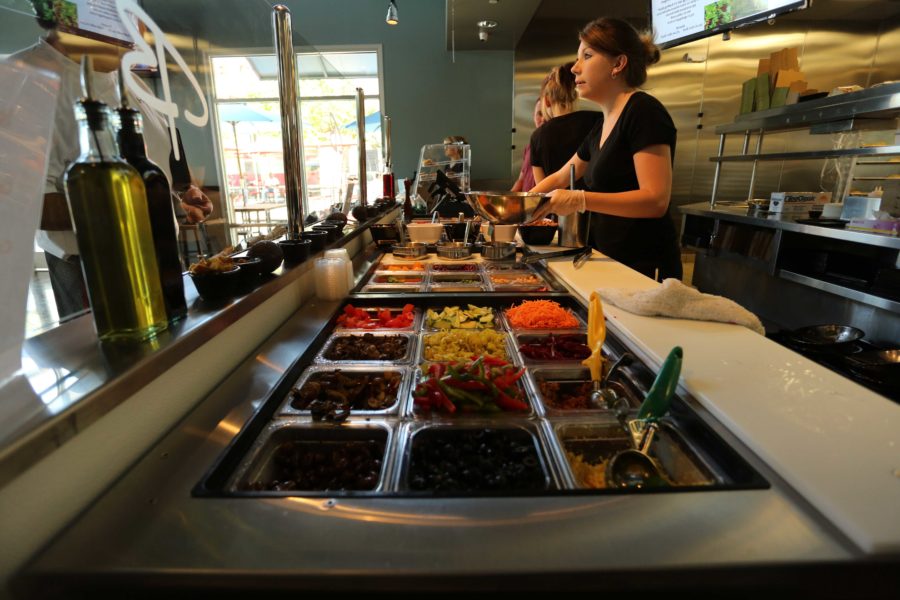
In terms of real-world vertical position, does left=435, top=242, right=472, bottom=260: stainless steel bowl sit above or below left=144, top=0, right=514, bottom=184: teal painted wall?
below

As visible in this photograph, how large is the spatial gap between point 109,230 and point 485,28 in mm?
5675

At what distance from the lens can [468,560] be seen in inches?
21.6

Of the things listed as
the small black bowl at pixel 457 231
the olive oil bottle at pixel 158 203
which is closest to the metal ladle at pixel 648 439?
the olive oil bottle at pixel 158 203

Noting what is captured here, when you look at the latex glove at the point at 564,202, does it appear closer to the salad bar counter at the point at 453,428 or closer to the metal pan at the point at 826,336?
the salad bar counter at the point at 453,428

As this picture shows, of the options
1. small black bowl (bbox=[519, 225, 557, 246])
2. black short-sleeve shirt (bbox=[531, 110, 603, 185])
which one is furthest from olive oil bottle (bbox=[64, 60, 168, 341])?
black short-sleeve shirt (bbox=[531, 110, 603, 185])

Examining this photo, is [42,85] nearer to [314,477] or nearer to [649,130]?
[314,477]

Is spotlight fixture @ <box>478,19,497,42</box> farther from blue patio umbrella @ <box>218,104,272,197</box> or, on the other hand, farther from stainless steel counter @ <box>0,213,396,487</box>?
stainless steel counter @ <box>0,213,396,487</box>

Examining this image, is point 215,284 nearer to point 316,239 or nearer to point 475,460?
point 475,460

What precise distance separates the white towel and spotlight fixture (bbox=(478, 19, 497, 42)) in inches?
191

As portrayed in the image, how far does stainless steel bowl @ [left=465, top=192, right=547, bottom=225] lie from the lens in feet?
6.58

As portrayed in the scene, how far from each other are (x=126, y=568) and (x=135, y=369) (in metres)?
0.28

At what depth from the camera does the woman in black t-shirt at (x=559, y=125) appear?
3.32 meters

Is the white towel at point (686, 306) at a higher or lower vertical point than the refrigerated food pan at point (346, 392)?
higher

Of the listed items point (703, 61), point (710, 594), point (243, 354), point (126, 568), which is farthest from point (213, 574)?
point (703, 61)
